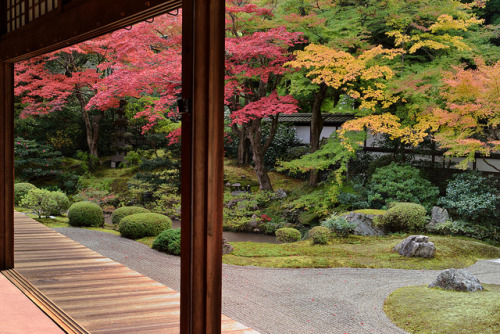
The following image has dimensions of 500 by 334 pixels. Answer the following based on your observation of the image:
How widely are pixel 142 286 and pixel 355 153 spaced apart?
6.34 m

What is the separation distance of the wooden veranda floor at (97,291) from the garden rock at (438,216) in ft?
18.0

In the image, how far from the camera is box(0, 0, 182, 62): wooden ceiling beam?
6.08 ft

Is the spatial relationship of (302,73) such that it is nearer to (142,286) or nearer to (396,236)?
(396,236)

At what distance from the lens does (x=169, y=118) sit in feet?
36.8

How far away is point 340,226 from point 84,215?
15.7 feet

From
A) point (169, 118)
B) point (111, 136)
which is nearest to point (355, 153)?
point (169, 118)

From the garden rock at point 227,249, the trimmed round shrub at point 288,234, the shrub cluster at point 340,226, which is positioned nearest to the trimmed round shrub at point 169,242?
the garden rock at point 227,249

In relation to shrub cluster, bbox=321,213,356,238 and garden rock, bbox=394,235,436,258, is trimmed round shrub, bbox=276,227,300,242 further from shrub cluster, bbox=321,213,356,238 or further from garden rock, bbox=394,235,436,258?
garden rock, bbox=394,235,436,258

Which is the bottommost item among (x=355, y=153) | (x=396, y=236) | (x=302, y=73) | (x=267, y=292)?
(x=267, y=292)

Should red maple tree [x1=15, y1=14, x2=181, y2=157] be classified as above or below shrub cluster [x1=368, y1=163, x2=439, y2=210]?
above

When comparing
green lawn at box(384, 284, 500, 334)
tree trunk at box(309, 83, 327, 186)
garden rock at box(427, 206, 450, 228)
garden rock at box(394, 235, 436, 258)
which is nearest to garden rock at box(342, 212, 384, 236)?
garden rock at box(394, 235, 436, 258)

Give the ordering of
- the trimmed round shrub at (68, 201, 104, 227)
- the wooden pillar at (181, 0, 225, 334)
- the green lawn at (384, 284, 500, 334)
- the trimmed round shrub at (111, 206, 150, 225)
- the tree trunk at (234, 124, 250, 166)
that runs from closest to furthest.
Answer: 1. the wooden pillar at (181, 0, 225, 334)
2. the green lawn at (384, 284, 500, 334)
3. the trimmed round shrub at (68, 201, 104, 227)
4. the trimmed round shrub at (111, 206, 150, 225)
5. the tree trunk at (234, 124, 250, 166)

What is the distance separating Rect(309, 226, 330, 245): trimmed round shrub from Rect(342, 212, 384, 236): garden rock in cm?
52

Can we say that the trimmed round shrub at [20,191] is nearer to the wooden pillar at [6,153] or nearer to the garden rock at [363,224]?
the wooden pillar at [6,153]
